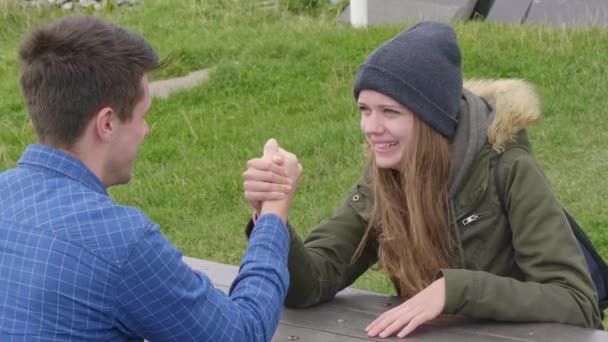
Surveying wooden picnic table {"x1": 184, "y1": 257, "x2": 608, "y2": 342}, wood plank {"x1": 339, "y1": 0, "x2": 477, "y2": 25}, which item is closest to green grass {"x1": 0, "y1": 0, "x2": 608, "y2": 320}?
wood plank {"x1": 339, "y1": 0, "x2": 477, "y2": 25}

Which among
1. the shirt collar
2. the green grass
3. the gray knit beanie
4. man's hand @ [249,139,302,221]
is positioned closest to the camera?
the shirt collar

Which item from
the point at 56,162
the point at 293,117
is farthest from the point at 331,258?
the point at 293,117

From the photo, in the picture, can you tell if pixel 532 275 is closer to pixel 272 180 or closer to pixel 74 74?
pixel 272 180

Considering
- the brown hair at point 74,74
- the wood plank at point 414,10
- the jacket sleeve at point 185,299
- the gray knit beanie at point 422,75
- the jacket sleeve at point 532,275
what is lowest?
the wood plank at point 414,10

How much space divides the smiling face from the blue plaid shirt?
2.58ft

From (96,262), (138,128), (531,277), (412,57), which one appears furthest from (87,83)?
(531,277)

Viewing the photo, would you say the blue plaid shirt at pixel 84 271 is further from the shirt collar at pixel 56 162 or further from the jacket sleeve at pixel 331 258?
the jacket sleeve at pixel 331 258

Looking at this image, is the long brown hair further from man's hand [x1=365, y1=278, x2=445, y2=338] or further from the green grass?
the green grass

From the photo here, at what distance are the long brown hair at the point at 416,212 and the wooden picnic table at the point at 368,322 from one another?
0.10 m

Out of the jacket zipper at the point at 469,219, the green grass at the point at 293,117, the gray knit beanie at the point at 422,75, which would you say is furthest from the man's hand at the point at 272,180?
the green grass at the point at 293,117

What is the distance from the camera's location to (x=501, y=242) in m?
2.78

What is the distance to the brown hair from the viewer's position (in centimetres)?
207

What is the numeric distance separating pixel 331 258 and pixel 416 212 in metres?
0.32

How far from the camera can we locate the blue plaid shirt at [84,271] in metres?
1.99
